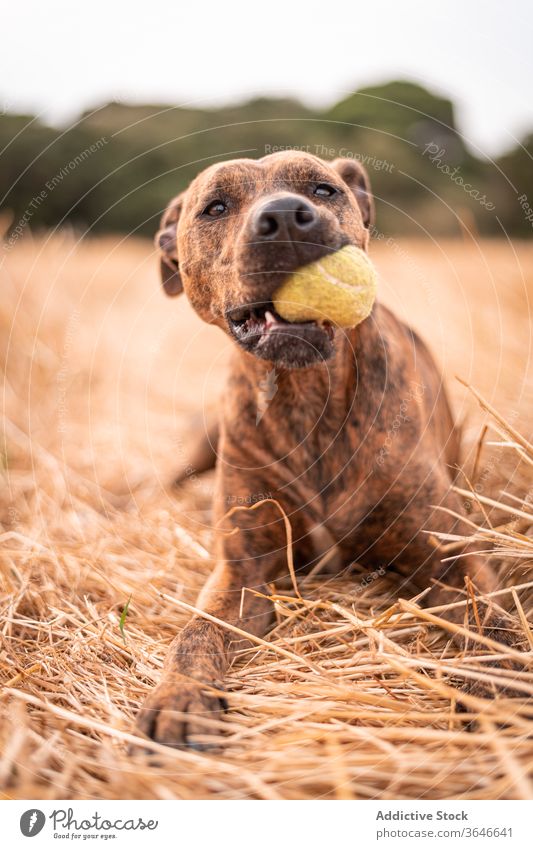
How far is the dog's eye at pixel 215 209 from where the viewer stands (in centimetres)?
288

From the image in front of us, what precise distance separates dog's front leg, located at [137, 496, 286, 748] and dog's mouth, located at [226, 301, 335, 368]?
2.61ft

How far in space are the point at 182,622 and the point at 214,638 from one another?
49cm

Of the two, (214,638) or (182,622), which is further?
(182,622)

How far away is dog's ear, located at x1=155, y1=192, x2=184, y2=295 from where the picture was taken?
3410 millimetres

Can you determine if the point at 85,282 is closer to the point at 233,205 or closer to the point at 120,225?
the point at 120,225

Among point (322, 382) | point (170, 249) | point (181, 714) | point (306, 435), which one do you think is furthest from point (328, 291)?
point (181, 714)

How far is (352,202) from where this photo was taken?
2.92 metres

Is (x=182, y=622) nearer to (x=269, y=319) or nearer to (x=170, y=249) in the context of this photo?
(x=269, y=319)

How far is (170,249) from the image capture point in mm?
3404

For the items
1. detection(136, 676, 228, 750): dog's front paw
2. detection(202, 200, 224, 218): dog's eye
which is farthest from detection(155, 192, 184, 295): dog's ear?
detection(136, 676, 228, 750): dog's front paw

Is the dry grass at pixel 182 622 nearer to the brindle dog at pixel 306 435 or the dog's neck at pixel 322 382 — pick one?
the brindle dog at pixel 306 435

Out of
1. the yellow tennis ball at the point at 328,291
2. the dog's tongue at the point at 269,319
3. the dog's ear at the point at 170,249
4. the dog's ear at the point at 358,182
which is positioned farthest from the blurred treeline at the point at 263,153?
the dog's tongue at the point at 269,319

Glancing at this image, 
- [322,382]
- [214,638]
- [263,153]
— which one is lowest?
[214,638]
